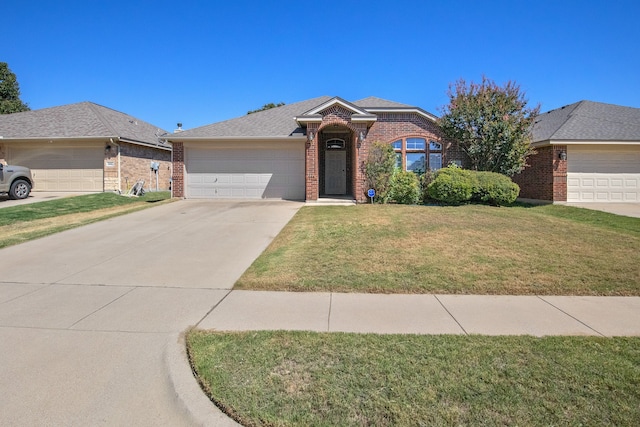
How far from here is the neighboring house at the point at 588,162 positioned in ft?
52.0

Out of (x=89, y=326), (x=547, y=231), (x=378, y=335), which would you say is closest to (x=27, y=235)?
(x=89, y=326)

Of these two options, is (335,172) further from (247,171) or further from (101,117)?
(101,117)

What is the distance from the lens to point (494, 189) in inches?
562

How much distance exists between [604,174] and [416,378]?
18.4 meters

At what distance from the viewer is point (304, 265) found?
6.38 metres

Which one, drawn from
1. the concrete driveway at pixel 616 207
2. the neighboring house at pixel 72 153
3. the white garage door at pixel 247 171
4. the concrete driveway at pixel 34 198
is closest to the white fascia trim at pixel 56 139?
the neighboring house at pixel 72 153

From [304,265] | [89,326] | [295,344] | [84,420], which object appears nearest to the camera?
[84,420]

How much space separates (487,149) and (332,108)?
7.08 meters

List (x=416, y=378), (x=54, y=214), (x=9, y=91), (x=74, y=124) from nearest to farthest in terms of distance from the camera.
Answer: (x=416, y=378) < (x=54, y=214) < (x=74, y=124) < (x=9, y=91)

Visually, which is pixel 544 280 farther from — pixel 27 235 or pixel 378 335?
pixel 27 235

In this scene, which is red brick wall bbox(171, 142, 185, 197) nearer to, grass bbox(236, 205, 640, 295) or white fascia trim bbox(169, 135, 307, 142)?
white fascia trim bbox(169, 135, 307, 142)

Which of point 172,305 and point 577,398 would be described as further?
point 172,305

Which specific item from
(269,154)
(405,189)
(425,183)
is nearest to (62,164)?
(269,154)

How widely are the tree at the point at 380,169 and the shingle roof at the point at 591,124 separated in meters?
7.34
